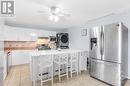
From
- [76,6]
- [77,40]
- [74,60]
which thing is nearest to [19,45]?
[77,40]

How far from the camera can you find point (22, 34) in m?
5.20

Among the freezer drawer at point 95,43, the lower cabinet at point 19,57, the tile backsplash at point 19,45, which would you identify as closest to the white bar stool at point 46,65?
the freezer drawer at point 95,43

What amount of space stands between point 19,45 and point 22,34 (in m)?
0.82

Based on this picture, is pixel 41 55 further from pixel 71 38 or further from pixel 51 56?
pixel 71 38

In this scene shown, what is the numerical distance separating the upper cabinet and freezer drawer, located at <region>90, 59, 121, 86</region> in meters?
3.57

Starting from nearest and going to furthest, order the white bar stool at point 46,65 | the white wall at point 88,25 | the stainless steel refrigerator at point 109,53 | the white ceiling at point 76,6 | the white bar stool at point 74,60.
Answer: the white ceiling at point 76,6 → the stainless steel refrigerator at point 109,53 → the white bar stool at point 46,65 → the white wall at point 88,25 → the white bar stool at point 74,60

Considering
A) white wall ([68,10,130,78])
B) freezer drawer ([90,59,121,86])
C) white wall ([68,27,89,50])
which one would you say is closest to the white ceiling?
white wall ([68,10,130,78])

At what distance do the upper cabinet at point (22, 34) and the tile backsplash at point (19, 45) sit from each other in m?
0.45

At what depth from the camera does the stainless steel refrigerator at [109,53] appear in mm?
2498

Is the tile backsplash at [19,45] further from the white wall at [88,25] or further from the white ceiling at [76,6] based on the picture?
the white ceiling at [76,6]

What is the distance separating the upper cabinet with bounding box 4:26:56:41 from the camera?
4839 millimetres

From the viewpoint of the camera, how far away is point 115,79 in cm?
255

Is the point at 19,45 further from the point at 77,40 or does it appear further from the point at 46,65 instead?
the point at 46,65

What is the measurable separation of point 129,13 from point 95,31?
1.24 meters
